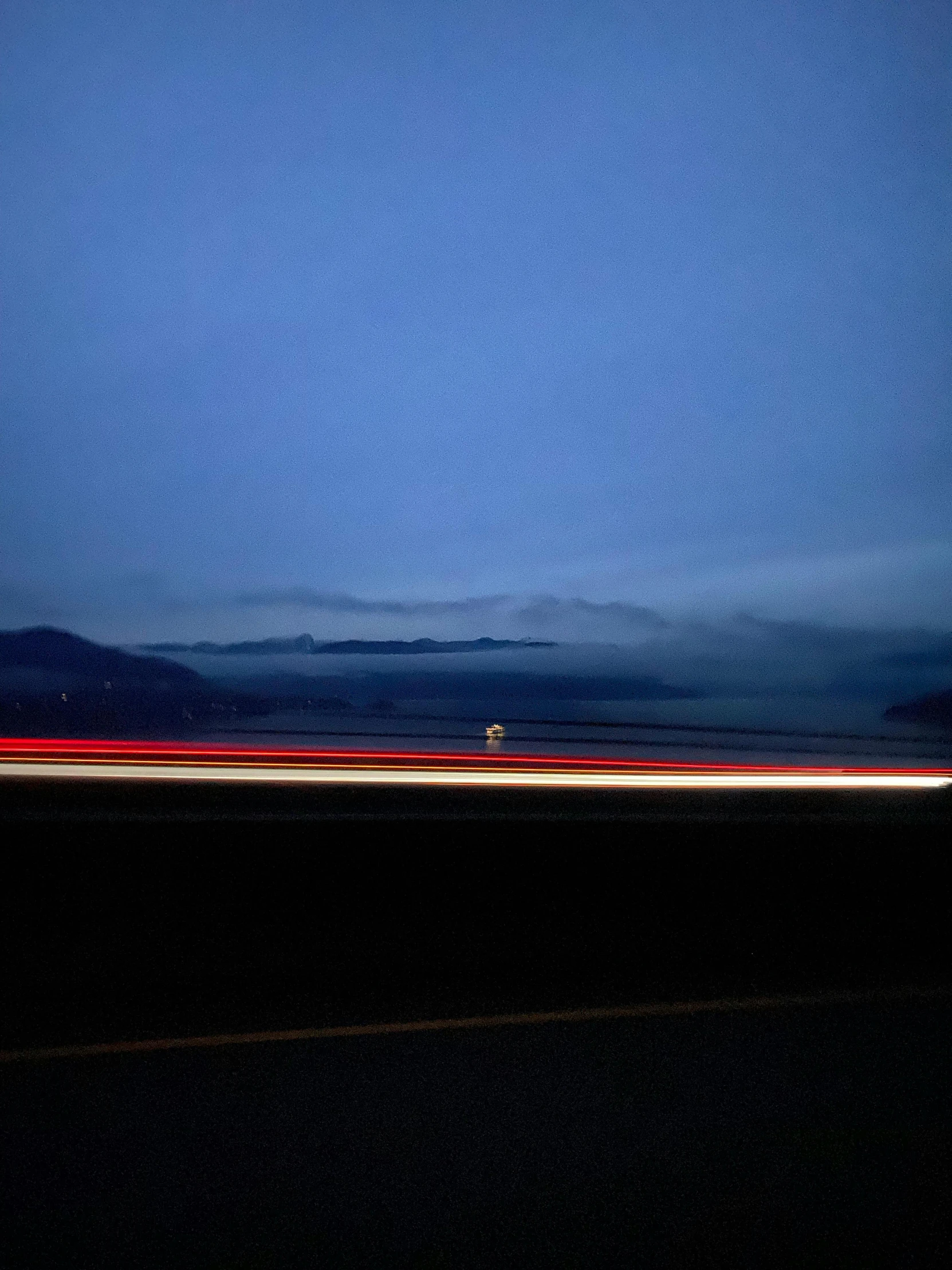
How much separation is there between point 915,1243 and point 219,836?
15.9ft

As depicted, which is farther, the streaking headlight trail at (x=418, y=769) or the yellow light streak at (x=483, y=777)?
the streaking headlight trail at (x=418, y=769)

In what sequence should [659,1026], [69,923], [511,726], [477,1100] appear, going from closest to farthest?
[477,1100]
[659,1026]
[69,923]
[511,726]

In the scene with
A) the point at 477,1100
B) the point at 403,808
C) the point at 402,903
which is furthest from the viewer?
the point at 403,808

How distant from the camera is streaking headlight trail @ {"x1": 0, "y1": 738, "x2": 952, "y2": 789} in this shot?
9695 mm

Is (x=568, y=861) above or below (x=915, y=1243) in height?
above

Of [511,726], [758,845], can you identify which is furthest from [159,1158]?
[511,726]

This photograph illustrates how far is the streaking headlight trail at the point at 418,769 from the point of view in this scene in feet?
31.8

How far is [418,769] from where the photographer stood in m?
10.1

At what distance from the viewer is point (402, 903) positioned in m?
6.50

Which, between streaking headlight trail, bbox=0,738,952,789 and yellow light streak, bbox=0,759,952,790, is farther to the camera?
streaking headlight trail, bbox=0,738,952,789

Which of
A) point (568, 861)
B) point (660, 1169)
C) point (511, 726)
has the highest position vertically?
point (511, 726)

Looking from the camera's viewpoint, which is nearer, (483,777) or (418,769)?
(483,777)

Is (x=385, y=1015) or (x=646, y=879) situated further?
(x=646, y=879)

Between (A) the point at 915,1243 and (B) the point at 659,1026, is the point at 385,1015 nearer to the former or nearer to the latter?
(B) the point at 659,1026
